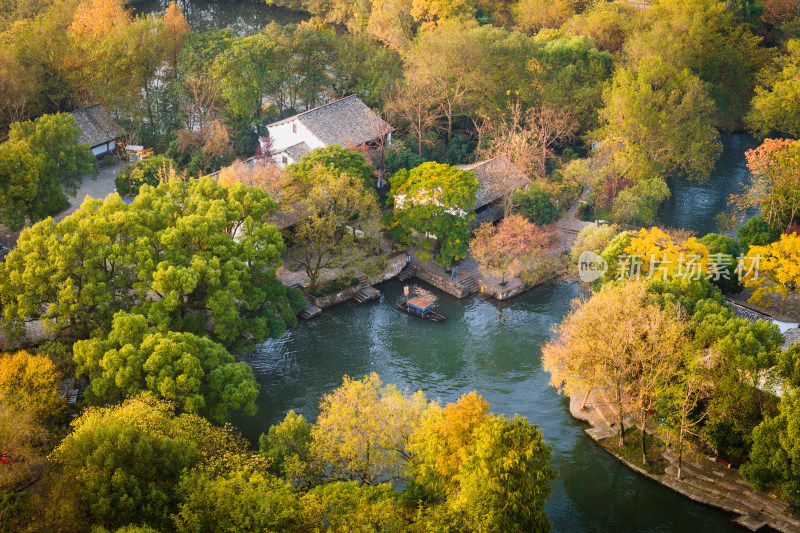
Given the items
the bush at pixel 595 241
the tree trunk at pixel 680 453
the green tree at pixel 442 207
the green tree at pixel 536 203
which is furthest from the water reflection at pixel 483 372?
the green tree at pixel 536 203

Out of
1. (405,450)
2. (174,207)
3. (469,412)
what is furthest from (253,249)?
(469,412)

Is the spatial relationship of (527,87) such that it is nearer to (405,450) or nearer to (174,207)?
(174,207)

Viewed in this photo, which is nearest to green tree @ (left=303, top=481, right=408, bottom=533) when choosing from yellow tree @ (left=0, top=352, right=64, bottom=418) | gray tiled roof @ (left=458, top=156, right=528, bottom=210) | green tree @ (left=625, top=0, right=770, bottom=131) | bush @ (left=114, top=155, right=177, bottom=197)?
yellow tree @ (left=0, top=352, right=64, bottom=418)

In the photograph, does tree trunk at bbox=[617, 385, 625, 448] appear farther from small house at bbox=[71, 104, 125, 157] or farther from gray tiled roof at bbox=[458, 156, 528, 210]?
small house at bbox=[71, 104, 125, 157]

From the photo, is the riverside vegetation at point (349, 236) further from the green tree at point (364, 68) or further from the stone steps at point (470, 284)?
the stone steps at point (470, 284)

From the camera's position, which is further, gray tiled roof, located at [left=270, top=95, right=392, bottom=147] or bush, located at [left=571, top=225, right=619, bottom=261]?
gray tiled roof, located at [left=270, top=95, right=392, bottom=147]

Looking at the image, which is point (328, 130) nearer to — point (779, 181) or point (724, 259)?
point (724, 259)

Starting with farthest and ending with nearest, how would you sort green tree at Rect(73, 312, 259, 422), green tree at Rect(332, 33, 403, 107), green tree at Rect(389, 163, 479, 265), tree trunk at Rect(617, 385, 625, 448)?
green tree at Rect(332, 33, 403, 107), green tree at Rect(389, 163, 479, 265), tree trunk at Rect(617, 385, 625, 448), green tree at Rect(73, 312, 259, 422)
